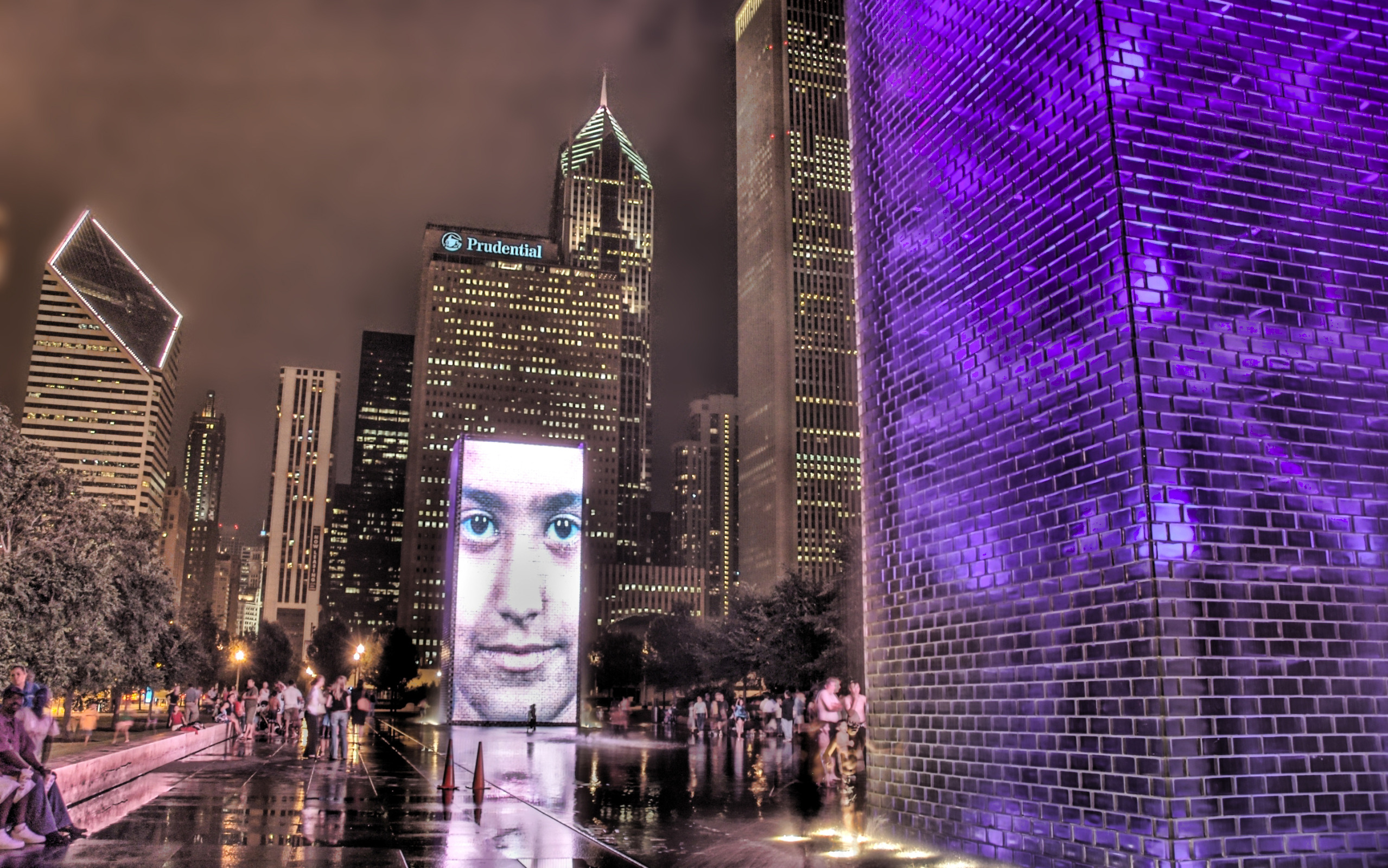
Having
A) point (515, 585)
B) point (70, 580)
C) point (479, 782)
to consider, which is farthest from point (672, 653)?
point (479, 782)

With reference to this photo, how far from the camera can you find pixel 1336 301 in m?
7.57

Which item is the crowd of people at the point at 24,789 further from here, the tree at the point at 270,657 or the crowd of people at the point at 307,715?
the tree at the point at 270,657

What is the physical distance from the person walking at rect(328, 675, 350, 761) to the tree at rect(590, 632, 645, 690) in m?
87.4

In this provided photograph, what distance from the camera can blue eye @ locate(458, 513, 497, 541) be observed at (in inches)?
1842

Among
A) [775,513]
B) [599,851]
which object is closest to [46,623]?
[599,851]

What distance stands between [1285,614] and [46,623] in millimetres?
26949

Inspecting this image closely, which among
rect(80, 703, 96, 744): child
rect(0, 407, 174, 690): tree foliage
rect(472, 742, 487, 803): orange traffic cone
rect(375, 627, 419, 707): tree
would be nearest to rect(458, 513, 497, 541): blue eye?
rect(0, 407, 174, 690): tree foliage

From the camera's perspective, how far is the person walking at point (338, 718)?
2316cm

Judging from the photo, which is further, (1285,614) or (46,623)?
(46,623)

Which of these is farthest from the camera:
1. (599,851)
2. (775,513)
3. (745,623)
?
(775,513)

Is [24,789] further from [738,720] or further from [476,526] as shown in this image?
[476,526]

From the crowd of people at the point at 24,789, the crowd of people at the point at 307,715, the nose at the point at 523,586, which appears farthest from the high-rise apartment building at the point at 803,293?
the crowd of people at the point at 24,789

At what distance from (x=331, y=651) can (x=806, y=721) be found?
358 feet

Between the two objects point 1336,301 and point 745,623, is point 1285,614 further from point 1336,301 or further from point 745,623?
point 745,623
